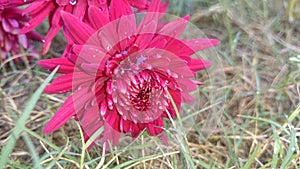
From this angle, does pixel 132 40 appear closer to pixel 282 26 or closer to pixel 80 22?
pixel 80 22

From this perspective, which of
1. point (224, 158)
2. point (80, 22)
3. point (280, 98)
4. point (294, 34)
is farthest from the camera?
point (294, 34)

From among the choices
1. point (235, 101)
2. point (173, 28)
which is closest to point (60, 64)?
point (173, 28)

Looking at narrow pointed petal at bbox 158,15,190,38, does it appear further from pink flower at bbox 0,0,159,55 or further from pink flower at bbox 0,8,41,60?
pink flower at bbox 0,8,41,60

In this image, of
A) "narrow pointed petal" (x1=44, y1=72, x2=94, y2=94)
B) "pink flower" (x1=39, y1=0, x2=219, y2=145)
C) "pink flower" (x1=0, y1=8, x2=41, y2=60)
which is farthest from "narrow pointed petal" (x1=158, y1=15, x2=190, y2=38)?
"pink flower" (x1=0, y1=8, x2=41, y2=60)

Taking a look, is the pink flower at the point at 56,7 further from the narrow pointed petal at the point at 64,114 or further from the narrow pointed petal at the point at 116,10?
the narrow pointed petal at the point at 64,114

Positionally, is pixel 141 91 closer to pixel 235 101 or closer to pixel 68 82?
pixel 68 82

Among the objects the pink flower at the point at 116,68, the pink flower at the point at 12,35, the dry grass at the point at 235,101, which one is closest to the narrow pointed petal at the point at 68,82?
the pink flower at the point at 116,68

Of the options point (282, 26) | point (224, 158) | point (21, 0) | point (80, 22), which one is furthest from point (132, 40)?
point (282, 26)
